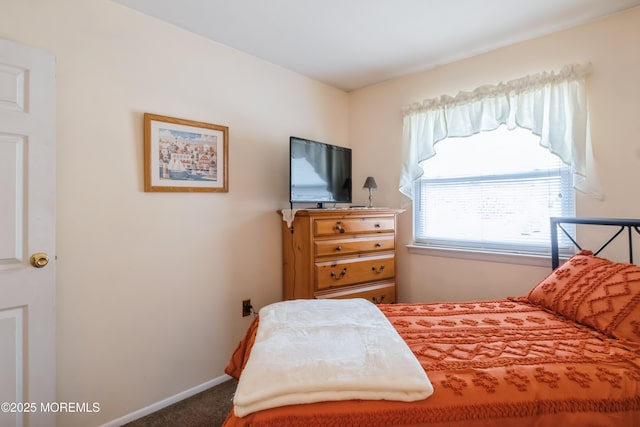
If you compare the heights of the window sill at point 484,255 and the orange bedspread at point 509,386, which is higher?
the window sill at point 484,255

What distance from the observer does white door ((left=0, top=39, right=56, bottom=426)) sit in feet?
5.01

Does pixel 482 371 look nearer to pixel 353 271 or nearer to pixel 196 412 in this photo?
pixel 353 271

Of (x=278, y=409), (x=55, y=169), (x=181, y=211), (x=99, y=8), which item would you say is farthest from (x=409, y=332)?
(x=99, y=8)

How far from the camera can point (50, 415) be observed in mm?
1639

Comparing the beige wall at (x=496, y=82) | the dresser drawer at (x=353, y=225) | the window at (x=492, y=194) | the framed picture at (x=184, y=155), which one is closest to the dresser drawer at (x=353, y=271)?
the dresser drawer at (x=353, y=225)

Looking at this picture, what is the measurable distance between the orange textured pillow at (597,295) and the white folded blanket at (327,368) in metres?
0.96

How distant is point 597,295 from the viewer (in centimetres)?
158

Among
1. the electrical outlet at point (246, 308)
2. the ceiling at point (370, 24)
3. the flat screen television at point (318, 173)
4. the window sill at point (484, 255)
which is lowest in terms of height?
the electrical outlet at point (246, 308)

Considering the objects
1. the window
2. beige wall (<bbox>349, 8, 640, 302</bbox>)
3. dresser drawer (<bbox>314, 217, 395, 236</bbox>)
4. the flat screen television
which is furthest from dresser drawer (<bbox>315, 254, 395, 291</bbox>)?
the flat screen television

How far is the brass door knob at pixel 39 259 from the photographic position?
5.24 ft

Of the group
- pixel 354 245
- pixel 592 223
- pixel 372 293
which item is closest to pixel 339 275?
pixel 354 245

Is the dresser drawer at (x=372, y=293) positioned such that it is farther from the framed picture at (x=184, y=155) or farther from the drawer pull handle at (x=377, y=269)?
the framed picture at (x=184, y=155)

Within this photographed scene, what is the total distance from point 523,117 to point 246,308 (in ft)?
8.33

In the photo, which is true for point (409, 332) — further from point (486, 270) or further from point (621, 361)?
point (486, 270)
